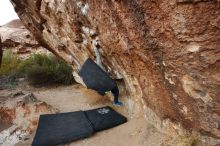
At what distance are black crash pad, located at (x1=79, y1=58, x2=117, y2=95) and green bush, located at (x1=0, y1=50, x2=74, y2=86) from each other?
4.20m

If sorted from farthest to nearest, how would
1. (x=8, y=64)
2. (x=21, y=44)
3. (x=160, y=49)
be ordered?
(x=21, y=44)
(x=8, y=64)
(x=160, y=49)

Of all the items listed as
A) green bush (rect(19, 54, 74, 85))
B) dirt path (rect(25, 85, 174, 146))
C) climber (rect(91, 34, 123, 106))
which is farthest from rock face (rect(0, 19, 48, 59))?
climber (rect(91, 34, 123, 106))

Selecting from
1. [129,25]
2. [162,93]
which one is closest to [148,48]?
[129,25]

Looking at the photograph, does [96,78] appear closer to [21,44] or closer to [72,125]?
[72,125]

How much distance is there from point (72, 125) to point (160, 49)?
80.5 inches

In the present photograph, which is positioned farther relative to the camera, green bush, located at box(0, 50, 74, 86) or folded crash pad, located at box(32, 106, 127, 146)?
green bush, located at box(0, 50, 74, 86)

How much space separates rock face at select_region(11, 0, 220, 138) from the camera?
10.3 feet

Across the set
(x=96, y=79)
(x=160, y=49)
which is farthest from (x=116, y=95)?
(x=160, y=49)

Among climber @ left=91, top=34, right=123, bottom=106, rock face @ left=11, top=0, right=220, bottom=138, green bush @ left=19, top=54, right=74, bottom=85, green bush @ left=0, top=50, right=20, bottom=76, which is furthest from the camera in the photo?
green bush @ left=0, top=50, right=20, bottom=76

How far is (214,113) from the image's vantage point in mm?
3441

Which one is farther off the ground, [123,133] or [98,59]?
[98,59]

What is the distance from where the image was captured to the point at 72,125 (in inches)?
201

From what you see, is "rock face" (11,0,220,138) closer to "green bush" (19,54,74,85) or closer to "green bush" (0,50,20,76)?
"green bush" (19,54,74,85)

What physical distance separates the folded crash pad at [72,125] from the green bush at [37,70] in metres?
4.12
